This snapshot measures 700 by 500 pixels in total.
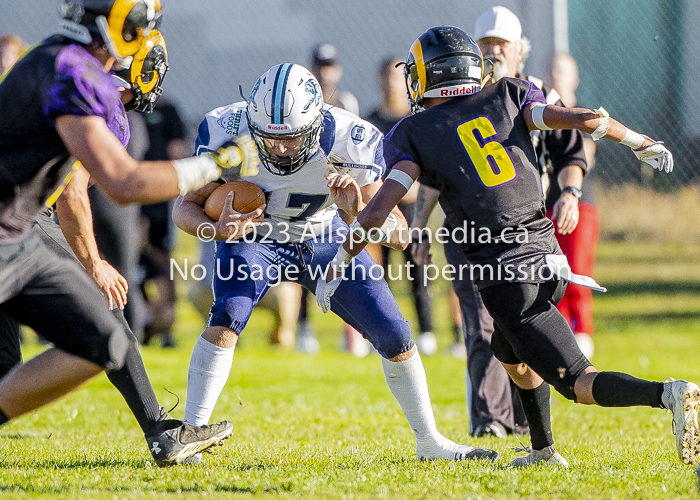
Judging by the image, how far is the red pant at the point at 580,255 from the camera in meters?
6.33

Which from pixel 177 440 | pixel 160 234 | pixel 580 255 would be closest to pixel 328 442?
pixel 177 440

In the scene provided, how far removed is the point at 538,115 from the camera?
11.8 feet

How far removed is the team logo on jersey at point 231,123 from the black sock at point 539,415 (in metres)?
1.76

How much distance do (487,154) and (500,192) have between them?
0.56 ft

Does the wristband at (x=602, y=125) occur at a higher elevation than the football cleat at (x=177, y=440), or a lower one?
higher

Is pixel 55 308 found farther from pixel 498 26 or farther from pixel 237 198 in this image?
pixel 498 26

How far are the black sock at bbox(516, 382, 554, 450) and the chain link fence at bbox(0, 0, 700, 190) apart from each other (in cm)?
757

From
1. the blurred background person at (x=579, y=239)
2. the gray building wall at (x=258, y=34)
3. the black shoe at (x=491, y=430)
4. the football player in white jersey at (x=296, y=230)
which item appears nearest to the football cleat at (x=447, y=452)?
the football player in white jersey at (x=296, y=230)

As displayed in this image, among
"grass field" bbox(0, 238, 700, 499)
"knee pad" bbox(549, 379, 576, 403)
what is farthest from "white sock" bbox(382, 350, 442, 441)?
"knee pad" bbox(549, 379, 576, 403)

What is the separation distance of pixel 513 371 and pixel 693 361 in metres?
5.04

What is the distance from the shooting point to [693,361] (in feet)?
26.7

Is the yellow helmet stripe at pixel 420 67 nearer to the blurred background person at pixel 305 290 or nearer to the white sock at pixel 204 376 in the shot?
the white sock at pixel 204 376

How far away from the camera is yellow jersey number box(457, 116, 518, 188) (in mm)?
3576

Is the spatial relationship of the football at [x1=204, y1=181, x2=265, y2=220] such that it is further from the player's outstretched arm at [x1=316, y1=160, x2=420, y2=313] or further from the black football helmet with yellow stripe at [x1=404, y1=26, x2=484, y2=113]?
the black football helmet with yellow stripe at [x1=404, y1=26, x2=484, y2=113]
